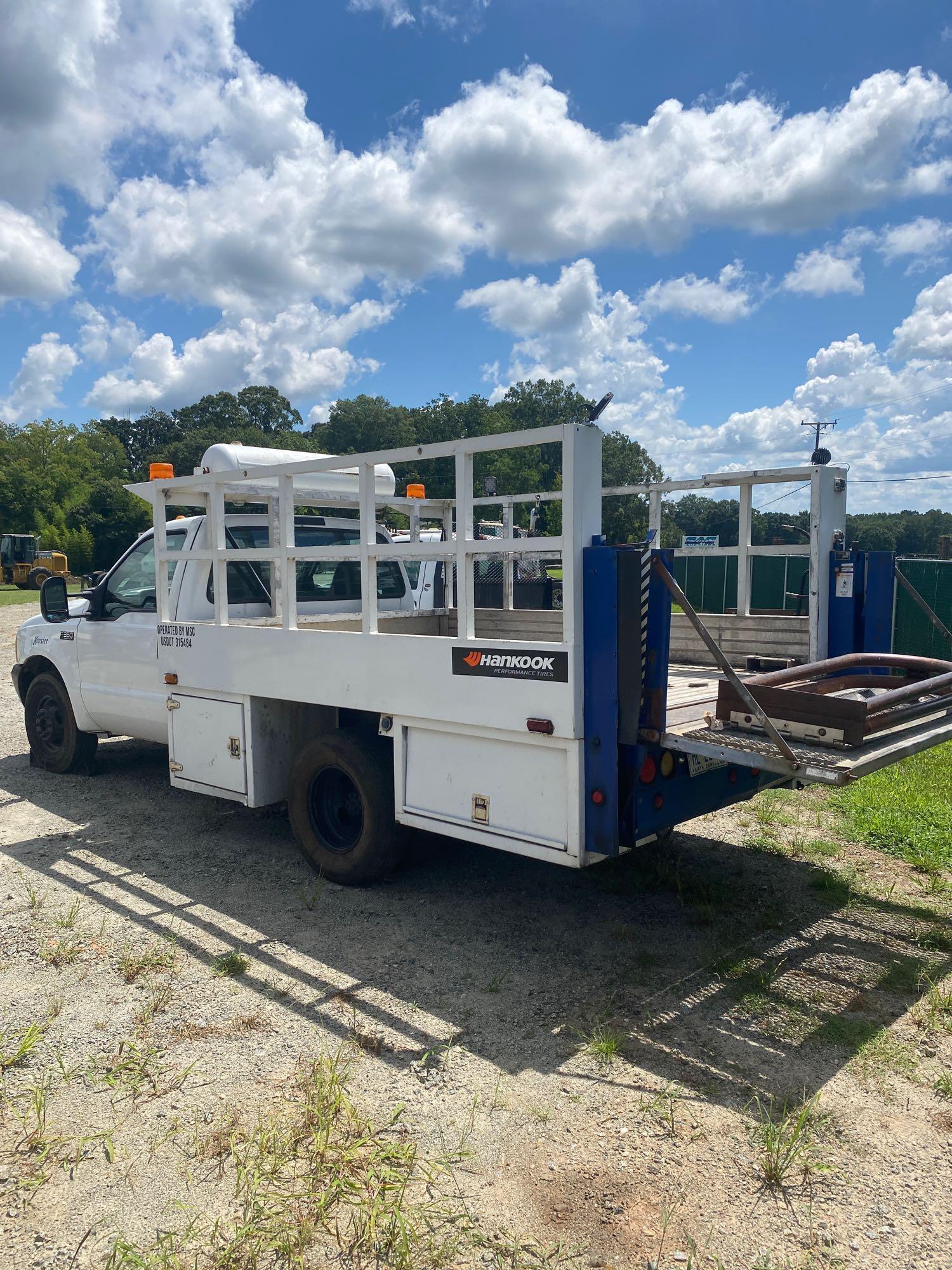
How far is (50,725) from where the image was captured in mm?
7738

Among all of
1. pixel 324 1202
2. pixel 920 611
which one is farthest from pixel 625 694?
pixel 920 611

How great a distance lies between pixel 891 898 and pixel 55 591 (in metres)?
5.90

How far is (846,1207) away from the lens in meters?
2.64

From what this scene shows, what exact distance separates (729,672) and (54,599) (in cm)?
522

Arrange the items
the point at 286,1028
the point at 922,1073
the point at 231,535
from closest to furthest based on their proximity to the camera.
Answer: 1. the point at 922,1073
2. the point at 286,1028
3. the point at 231,535

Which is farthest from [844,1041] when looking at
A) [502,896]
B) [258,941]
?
[258,941]

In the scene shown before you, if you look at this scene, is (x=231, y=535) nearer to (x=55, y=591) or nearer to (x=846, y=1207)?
(x=55, y=591)

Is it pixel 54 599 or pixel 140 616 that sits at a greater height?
pixel 54 599

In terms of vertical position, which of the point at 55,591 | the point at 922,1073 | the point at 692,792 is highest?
the point at 55,591

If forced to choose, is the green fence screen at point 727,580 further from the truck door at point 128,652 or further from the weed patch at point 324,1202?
the weed patch at point 324,1202

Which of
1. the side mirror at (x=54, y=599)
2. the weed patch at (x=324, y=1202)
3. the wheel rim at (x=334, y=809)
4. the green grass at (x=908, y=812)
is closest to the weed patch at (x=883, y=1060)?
the weed patch at (x=324, y=1202)

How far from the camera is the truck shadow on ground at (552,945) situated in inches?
140

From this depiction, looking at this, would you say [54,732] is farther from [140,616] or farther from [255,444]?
[255,444]

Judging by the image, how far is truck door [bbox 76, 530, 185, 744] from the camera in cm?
657
